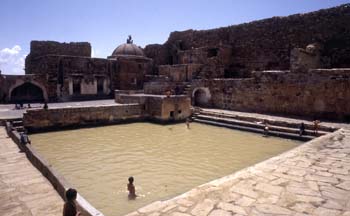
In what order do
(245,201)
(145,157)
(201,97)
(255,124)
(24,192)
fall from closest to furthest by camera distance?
(245,201), (24,192), (145,157), (255,124), (201,97)

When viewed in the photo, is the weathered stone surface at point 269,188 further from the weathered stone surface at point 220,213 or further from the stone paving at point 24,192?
the stone paving at point 24,192

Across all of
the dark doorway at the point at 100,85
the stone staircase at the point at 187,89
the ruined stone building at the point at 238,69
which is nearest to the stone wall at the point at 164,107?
the stone staircase at the point at 187,89

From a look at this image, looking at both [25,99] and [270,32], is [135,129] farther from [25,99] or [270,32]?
[270,32]

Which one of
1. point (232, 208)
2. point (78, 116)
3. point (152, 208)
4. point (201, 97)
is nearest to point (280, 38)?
point (201, 97)

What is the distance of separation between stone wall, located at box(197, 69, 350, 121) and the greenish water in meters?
3.92

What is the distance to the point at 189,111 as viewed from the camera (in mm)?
16938

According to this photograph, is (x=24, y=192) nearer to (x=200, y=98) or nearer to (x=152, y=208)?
(x=152, y=208)

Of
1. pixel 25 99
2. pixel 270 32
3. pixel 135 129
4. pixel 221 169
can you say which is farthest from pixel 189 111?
pixel 25 99

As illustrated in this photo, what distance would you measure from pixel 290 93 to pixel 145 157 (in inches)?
389

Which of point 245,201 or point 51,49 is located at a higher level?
point 51,49

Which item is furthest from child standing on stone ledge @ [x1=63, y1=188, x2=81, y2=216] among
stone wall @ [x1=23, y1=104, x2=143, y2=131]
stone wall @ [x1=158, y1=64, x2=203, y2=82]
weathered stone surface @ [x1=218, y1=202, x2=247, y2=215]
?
stone wall @ [x1=158, y1=64, x2=203, y2=82]

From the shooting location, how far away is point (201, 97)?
19.7 m

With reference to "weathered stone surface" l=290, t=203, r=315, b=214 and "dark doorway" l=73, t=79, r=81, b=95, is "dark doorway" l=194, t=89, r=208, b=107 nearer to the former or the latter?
"dark doorway" l=73, t=79, r=81, b=95

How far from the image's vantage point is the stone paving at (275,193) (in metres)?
4.29
